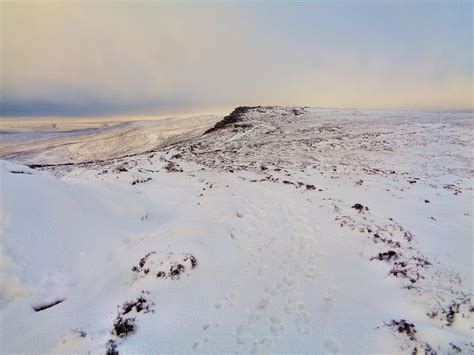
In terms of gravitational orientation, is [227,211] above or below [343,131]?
below

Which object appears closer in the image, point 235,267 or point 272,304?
point 272,304

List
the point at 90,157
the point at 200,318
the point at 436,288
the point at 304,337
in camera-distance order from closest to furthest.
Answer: the point at 304,337
the point at 200,318
the point at 436,288
the point at 90,157

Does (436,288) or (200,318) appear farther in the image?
(436,288)

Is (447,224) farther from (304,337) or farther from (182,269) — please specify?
(182,269)

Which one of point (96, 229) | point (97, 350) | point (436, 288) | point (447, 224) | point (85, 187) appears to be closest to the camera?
point (97, 350)

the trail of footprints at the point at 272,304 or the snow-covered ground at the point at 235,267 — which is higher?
the snow-covered ground at the point at 235,267

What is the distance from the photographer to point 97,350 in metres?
5.43

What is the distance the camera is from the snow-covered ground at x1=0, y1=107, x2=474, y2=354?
232 inches

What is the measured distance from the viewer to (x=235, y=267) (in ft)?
29.1

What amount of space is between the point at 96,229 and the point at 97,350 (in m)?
5.62

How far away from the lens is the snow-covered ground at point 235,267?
5887 mm

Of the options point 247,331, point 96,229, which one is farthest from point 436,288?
point 96,229

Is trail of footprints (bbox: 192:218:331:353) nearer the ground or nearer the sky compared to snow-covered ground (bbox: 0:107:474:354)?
nearer the ground

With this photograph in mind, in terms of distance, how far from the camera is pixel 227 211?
1372cm
